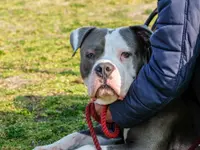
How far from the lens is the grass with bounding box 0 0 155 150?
6723 millimetres

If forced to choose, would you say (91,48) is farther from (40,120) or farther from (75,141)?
(40,120)

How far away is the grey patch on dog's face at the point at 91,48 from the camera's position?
4.81 m

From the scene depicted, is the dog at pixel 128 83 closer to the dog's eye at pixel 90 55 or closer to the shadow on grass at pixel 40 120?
the dog's eye at pixel 90 55

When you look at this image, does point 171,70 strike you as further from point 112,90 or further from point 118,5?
point 118,5

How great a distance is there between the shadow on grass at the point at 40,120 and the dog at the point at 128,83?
160 centimetres

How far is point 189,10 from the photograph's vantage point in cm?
404

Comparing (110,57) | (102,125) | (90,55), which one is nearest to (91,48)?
(90,55)

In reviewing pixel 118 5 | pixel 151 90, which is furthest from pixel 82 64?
pixel 118 5

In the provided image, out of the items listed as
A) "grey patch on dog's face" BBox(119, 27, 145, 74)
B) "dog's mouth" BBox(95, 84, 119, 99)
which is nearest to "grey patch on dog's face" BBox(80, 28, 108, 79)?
"grey patch on dog's face" BBox(119, 27, 145, 74)

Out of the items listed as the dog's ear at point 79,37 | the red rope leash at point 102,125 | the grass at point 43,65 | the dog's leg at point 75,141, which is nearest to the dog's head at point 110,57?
the dog's ear at point 79,37

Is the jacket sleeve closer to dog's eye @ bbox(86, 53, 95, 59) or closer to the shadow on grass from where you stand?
dog's eye @ bbox(86, 53, 95, 59)

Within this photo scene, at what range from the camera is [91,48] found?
4875 mm

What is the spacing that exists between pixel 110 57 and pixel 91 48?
269 mm

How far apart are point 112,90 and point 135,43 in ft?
1.98
